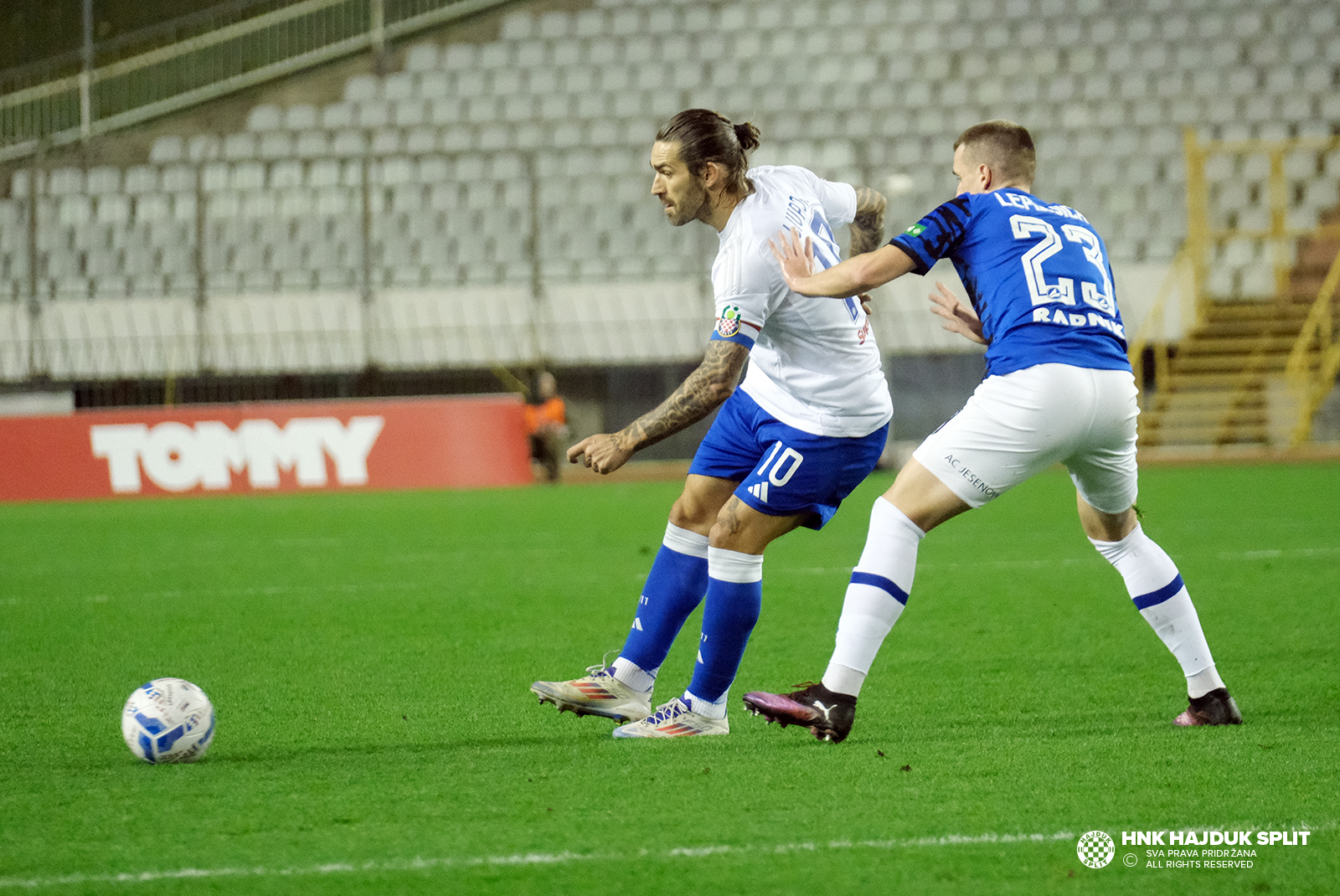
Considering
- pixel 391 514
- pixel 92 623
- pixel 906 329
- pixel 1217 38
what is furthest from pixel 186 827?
pixel 1217 38

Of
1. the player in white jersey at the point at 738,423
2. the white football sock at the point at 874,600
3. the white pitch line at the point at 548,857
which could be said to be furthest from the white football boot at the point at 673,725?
the white pitch line at the point at 548,857

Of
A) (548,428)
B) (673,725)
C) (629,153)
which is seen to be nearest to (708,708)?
(673,725)

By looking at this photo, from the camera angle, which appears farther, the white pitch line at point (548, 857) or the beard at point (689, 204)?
the beard at point (689, 204)

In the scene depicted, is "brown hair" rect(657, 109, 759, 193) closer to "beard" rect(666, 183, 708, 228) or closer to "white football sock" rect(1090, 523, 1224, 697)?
"beard" rect(666, 183, 708, 228)

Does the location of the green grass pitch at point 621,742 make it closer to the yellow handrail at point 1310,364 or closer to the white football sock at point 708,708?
the white football sock at point 708,708

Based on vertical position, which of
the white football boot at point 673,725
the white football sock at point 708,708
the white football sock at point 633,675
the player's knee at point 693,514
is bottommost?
the white football boot at point 673,725

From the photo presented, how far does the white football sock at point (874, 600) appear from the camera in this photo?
3.95 metres

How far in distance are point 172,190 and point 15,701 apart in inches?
748

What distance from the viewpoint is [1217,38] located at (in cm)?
2247

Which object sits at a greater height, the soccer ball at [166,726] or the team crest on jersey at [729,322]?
the team crest on jersey at [729,322]

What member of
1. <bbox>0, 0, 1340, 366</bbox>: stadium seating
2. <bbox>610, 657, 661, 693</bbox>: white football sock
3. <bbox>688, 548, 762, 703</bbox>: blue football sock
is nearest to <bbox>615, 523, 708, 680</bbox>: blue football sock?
<bbox>610, 657, 661, 693</bbox>: white football sock

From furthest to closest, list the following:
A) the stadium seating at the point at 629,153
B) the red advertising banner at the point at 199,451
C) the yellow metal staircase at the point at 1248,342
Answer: the stadium seating at the point at 629,153 < the yellow metal staircase at the point at 1248,342 < the red advertising banner at the point at 199,451

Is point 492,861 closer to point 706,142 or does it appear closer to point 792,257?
point 792,257

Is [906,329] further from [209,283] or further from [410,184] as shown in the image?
[209,283]
